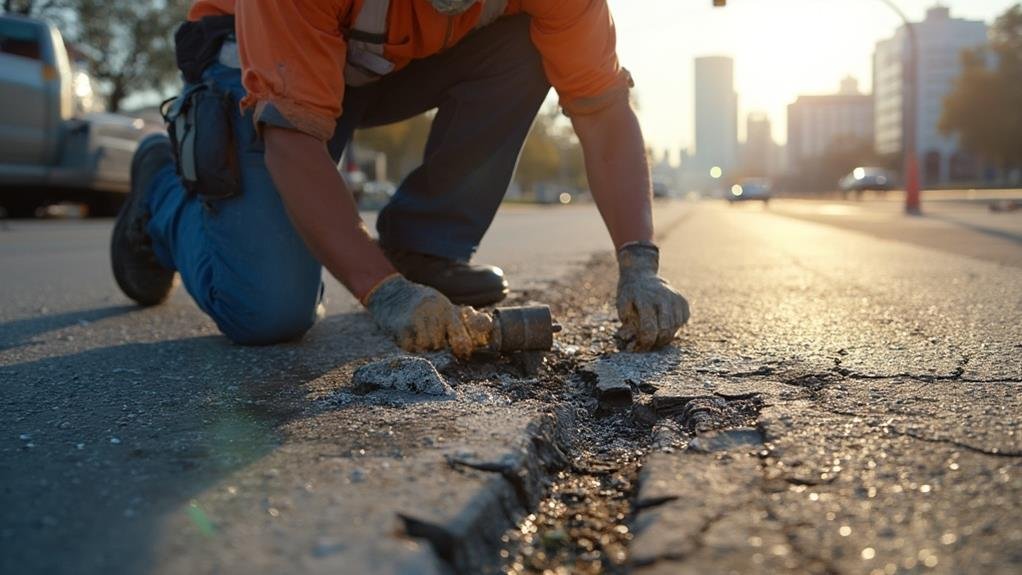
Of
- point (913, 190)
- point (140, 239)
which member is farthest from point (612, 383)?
point (913, 190)

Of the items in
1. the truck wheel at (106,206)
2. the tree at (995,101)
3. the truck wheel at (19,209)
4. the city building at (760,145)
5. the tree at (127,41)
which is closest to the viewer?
the truck wheel at (19,209)

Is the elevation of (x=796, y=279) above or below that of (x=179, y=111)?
below

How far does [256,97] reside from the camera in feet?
6.39

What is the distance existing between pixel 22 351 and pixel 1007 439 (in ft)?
6.96

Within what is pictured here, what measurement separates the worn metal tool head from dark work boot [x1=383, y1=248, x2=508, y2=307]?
0.64m

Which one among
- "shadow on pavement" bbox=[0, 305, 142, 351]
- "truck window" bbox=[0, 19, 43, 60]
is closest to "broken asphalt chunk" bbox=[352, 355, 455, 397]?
"shadow on pavement" bbox=[0, 305, 142, 351]

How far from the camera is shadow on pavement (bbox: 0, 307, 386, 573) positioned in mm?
994

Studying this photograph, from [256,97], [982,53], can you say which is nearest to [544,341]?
[256,97]

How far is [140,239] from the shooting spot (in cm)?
288

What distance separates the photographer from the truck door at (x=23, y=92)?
8094mm

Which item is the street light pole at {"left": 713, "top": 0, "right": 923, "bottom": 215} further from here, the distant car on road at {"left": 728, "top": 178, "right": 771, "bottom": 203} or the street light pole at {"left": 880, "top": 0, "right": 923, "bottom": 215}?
the distant car on road at {"left": 728, "top": 178, "right": 771, "bottom": 203}

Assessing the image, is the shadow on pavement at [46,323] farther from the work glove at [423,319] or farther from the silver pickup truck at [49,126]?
the silver pickup truck at [49,126]

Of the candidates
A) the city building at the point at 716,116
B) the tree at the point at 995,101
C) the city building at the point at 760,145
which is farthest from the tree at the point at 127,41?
the city building at the point at 760,145

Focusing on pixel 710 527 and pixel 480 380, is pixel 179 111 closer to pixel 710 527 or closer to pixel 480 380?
pixel 480 380
